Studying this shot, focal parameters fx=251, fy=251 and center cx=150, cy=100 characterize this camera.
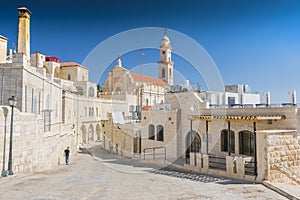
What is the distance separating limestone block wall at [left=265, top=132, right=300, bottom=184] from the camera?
10.0 metres

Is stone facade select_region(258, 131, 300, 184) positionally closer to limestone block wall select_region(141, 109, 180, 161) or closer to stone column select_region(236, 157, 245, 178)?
stone column select_region(236, 157, 245, 178)

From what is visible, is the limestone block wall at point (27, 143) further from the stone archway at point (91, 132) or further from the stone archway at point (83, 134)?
the stone archway at point (91, 132)

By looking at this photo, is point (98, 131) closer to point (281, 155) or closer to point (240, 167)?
point (240, 167)

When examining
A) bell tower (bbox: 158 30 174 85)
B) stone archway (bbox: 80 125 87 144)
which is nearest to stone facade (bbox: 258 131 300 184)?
stone archway (bbox: 80 125 87 144)

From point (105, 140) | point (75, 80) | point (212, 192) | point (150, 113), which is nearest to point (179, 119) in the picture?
point (150, 113)

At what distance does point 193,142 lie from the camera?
16344 millimetres

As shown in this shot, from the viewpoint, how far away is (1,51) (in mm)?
18391

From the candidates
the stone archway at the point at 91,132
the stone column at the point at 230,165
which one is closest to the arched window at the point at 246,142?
the stone column at the point at 230,165

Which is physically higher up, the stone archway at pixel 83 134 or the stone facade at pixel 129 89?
the stone facade at pixel 129 89

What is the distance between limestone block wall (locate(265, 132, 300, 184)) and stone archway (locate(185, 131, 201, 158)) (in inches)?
227

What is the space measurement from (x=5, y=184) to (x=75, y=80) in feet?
134

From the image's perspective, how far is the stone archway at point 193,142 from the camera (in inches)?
629

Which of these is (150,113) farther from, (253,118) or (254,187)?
(254,187)

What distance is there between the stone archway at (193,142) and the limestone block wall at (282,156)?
5765 millimetres
